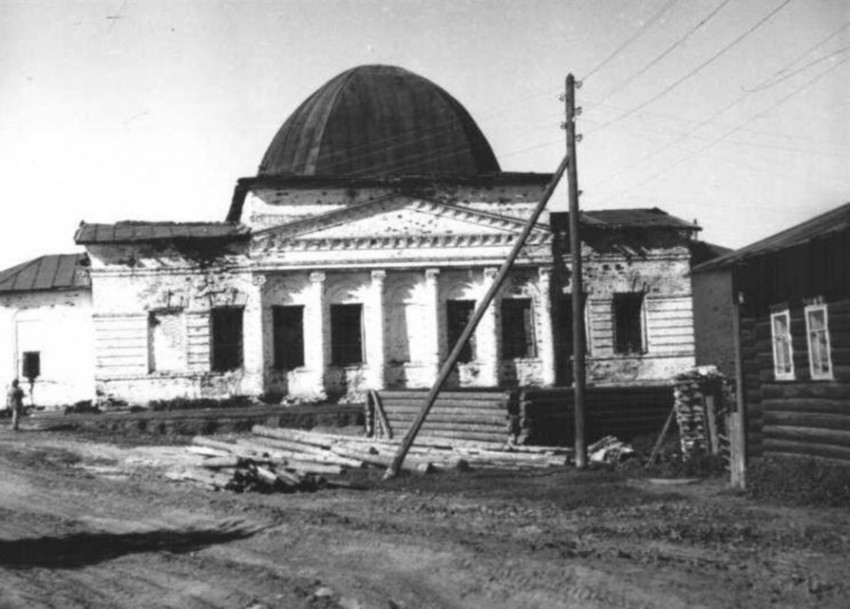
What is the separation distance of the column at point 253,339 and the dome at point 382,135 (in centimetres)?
457

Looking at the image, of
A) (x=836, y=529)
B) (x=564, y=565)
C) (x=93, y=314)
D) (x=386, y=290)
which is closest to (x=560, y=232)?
(x=386, y=290)

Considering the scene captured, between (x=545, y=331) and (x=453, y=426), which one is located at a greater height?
(x=545, y=331)

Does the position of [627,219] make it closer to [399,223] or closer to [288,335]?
[399,223]

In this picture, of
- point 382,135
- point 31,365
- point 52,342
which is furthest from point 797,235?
point 31,365

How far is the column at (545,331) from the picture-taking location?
28.3 meters

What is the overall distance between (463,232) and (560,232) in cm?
350

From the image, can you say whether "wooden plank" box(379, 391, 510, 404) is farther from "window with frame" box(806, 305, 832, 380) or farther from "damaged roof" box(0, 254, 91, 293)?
"damaged roof" box(0, 254, 91, 293)

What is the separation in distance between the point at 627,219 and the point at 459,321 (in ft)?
24.1

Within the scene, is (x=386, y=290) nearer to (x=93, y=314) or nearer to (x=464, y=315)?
(x=464, y=315)

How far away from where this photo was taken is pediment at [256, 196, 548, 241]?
27.8 meters

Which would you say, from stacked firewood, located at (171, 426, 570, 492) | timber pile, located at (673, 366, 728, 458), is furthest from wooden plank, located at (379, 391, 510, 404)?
timber pile, located at (673, 366, 728, 458)

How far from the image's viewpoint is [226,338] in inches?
1097

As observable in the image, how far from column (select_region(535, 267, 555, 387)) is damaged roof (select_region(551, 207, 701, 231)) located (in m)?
2.25

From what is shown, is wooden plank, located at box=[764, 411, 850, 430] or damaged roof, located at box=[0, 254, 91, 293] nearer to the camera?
wooden plank, located at box=[764, 411, 850, 430]
